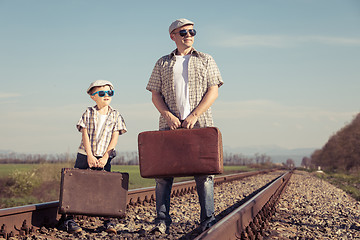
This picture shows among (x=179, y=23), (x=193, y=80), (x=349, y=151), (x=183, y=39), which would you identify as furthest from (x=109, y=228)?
(x=349, y=151)

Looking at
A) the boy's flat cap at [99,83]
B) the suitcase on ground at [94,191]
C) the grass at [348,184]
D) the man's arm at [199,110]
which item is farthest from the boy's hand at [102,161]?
the grass at [348,184]

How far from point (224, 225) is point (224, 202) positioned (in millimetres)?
4949

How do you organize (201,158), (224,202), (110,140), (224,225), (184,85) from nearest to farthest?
(224,225), (201,158), (184,85), (110,140), (224,202)

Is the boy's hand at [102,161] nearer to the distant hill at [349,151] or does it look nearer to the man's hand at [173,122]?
the man's hand at [173,122]

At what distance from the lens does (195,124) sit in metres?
4.23

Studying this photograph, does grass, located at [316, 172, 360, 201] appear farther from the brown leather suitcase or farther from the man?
the brown leather suitcase

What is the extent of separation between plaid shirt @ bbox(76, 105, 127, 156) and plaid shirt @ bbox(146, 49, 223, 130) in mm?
623

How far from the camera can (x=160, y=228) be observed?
4.16 metres

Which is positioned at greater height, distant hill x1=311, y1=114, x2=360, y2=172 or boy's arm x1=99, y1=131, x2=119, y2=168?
distant hill x1=311, y1=114, x2=360, y2=172

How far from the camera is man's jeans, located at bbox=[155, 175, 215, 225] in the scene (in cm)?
420

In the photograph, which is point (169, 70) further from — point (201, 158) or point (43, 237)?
point (43, 237)

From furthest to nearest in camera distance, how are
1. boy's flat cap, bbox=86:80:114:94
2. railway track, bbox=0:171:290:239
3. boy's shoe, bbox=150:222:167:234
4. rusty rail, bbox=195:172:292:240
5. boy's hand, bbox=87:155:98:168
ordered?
boy's flat cap, bbox=86:80:114:94
boy's hand, bbox=87:155:98:168
boy's shoe, bbox=150:222:167:234
railway track, bbox=0:171:290:239
rusty rail, bbox=195:172:292:240

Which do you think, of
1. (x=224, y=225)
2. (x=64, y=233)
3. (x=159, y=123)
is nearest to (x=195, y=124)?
(x=159, y=123)

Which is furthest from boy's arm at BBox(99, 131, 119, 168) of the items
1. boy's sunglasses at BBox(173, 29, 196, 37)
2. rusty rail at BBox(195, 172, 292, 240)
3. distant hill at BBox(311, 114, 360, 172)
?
distant hill at BBox(311, 114, 360, 172)
